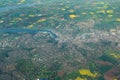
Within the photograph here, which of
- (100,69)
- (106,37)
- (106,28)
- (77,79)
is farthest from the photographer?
(106,28)

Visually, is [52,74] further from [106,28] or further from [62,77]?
[106,28]

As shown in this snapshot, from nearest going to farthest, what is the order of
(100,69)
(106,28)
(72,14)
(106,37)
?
(100,69)
(106,37)
(106,28)
(72,14)

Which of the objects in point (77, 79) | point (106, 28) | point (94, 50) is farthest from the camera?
point (106, 28)

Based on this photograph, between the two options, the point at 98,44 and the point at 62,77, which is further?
the point at 98,44

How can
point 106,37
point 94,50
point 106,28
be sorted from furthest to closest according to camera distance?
point 106,28
point 106,37
point 94,50

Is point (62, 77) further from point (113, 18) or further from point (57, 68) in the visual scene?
point (113, 18)

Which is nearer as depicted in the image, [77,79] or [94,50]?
[77,79]

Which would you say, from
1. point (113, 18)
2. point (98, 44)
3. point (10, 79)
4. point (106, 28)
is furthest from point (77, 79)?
point (113, 18)

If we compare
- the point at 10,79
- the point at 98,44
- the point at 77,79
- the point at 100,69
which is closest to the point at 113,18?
the point at 98,44
